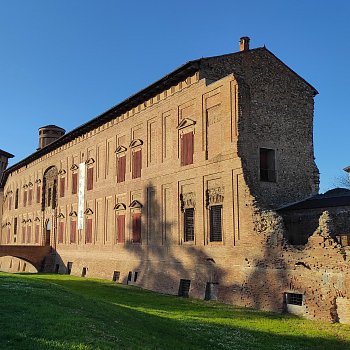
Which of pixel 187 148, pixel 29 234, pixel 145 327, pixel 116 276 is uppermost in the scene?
pixel 187 148

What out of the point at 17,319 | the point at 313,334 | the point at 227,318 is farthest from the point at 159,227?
the point at 17,319

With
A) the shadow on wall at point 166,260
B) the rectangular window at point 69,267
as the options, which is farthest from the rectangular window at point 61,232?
the shadow on wall at point 166,260

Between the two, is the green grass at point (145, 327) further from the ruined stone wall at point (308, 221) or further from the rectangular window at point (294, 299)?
the ruined stone wall at point (308, 221)

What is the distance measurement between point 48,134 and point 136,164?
32.8 metres

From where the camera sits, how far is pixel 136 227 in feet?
90.5

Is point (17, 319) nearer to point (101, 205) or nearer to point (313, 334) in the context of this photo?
point (313, 334)

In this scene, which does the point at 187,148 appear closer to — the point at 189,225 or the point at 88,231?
the point at 189,225

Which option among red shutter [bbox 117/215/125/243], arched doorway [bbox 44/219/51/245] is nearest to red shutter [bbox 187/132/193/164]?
red shutter [bbox 117/215/125/243]

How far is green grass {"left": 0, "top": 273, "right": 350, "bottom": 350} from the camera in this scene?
7855mm

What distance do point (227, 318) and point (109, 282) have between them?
541 inches

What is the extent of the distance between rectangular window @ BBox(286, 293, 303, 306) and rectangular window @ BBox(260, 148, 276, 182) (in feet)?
21.4

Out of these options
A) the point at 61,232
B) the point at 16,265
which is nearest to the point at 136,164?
the point at 61,232

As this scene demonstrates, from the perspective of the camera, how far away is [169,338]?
1102cm

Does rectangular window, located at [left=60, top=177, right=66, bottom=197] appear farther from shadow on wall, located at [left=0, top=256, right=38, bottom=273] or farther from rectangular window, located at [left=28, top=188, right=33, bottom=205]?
rectangular window, located at [left=28, top=188, right=33, bottom=205]
